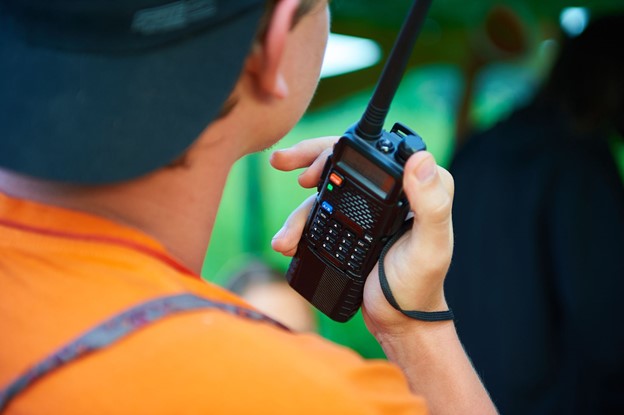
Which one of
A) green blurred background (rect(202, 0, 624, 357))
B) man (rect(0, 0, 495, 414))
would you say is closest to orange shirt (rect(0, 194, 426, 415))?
man (rect(0, 0, 495, 414))

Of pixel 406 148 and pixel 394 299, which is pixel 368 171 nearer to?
pixel 406 148

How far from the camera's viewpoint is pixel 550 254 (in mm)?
2225

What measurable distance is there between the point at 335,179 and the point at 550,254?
1483mm

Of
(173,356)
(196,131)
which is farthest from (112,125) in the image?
(173,356)

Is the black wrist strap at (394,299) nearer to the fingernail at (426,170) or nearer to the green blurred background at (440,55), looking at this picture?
the fingernail at (426,170)

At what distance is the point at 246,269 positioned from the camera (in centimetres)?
297

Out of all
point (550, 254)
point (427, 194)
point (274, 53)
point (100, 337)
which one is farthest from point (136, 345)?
point (550, 254)

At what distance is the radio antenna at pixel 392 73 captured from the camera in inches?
31.8

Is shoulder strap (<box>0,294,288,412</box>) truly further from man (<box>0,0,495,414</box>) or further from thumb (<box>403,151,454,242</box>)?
thumb (<box>403,151,454,242</box>)

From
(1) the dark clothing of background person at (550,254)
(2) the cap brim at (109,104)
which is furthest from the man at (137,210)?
(1) the dark clothing of background person at (550,254)

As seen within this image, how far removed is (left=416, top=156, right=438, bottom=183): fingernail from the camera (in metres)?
0.84

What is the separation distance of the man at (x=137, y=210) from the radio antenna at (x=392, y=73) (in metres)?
0.10

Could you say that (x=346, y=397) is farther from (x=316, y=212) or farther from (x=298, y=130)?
(x=298, y=130)

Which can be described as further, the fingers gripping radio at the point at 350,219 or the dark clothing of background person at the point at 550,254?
the dark clothing of background person at the point at 550,254
